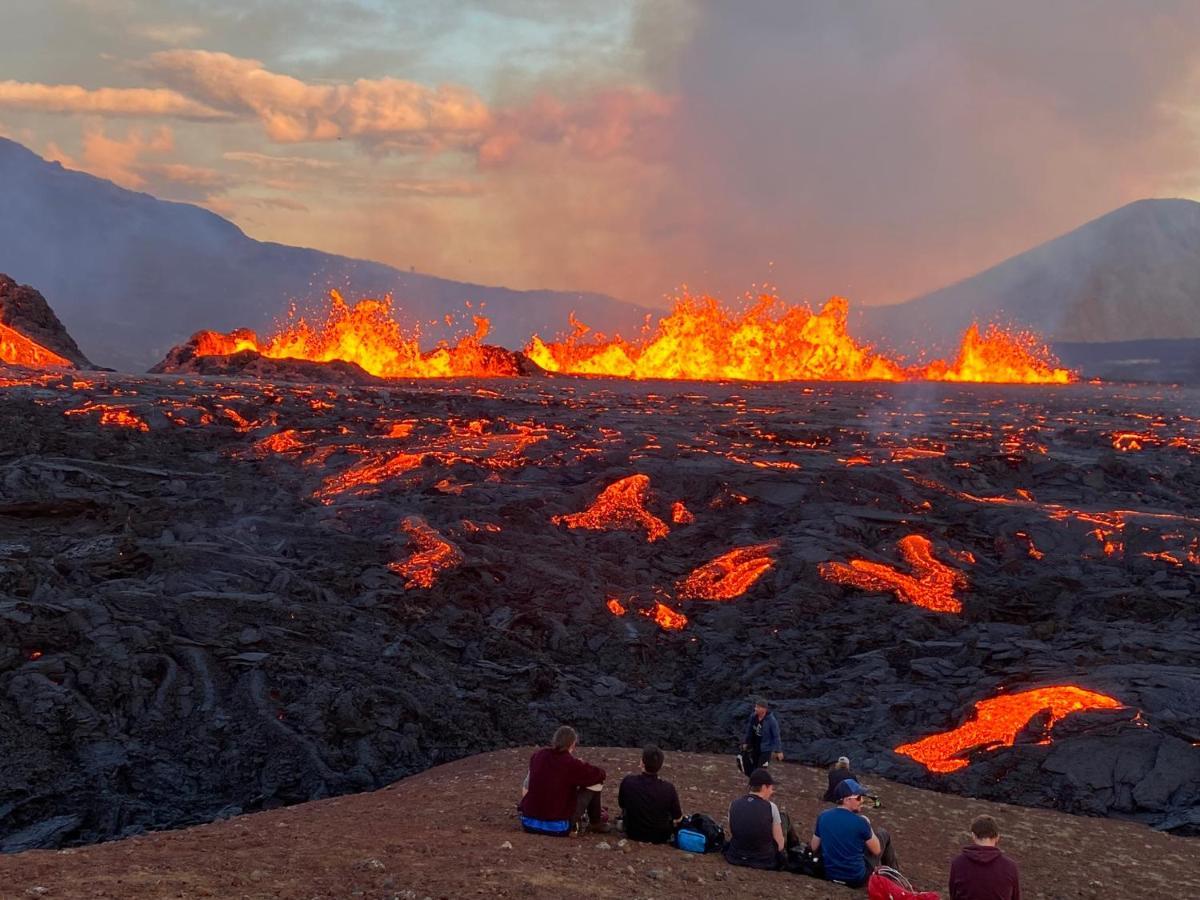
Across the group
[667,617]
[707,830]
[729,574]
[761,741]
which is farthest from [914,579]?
[707,830]

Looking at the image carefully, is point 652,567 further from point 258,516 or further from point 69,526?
point 69,526

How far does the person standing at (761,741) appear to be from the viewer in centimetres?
1092

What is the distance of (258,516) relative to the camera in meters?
19.9

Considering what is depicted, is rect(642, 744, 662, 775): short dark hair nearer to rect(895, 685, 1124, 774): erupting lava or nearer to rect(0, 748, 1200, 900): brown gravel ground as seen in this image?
rect(0, 748, 1200, 900): brown gravel ground

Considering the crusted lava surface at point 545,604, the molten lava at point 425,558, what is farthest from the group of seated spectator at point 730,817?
the molten lava at point 425,558

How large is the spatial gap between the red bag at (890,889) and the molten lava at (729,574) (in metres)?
11.0

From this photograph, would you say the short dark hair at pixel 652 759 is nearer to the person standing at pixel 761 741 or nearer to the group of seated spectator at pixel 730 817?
the group of seated spectator at pixel 730 817

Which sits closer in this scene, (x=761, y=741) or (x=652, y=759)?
(x=652, y=759)

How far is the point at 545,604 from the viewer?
17.4m

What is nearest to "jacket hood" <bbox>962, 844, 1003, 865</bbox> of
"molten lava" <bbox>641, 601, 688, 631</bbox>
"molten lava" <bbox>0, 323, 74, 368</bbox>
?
"molten lava" <bbox>641, 601, 688, 631</bbox>

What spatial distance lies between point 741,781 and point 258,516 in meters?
11.1

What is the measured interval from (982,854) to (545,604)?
438 inches

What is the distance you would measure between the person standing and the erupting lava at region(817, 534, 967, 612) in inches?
294

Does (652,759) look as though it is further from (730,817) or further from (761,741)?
(761,741)
